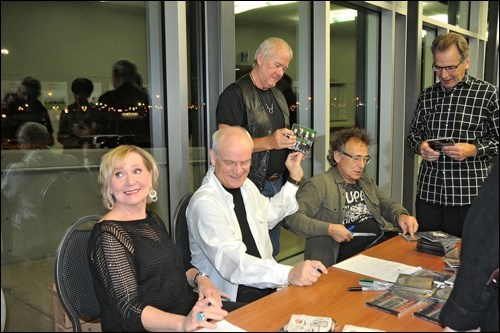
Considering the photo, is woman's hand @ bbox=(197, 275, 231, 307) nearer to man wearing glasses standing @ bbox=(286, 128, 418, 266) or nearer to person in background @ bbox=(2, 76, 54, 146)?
man wearing glasses standing @ bbox=(286, 128, 418, 266)

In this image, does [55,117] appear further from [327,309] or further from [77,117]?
[327,309]

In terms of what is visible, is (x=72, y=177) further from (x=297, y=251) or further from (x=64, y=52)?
(x=297, y=251)

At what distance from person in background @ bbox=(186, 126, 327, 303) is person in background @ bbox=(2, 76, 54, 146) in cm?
93

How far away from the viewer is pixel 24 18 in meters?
2.20

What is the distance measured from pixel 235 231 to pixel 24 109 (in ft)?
3.92

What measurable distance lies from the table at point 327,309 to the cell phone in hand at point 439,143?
4.44 feet

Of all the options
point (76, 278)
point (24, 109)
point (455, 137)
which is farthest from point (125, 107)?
point (455, 137)

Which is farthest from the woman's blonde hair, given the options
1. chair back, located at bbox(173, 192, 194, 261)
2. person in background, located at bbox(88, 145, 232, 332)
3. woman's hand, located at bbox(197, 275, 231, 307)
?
woman's hand, located at bbox(197, 275, 231, 307)

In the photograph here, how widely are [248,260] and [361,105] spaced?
3.39 meters

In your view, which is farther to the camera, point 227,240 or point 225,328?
point 227,240

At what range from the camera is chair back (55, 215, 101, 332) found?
1.57m

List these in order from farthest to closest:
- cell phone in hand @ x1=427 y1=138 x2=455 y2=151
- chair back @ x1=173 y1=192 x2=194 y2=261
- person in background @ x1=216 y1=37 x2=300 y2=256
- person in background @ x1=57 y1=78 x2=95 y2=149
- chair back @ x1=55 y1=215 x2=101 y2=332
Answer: cell phone in hand @ x1=427 y1=138 x2=455 y2=151, person in background @ x1=216 y1=37 x2=300 y2=256, person in background @ x1=57 y1=78 x2=95 y2=149, chair back @ x1=173 y1=192 x2=194 y2=261, chair back @ x1=55 y1=215 x2=101 y2=332

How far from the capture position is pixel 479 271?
3.52ft

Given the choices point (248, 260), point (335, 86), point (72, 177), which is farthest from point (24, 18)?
point (335, 86)
